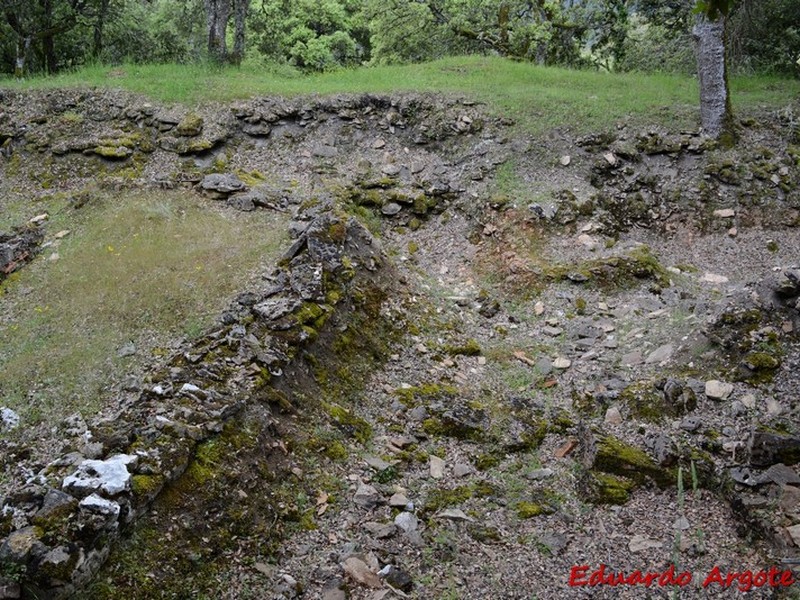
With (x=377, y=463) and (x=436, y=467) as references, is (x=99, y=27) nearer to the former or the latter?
(x=377, y=463)

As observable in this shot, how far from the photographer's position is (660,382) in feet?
A: 20.0

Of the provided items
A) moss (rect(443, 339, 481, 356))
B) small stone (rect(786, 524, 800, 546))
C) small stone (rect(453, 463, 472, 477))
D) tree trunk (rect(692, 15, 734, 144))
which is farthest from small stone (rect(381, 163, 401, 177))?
small stone (rect(786, 524, 800, 546))

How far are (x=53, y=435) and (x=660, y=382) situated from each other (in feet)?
17.8

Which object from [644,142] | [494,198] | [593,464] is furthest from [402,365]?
[644,142]

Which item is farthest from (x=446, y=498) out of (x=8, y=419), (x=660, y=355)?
(x=8, y=419)

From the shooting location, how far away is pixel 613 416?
597 cm

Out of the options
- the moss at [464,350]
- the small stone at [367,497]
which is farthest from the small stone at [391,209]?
the small stone at [367,497]

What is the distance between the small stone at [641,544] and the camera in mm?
4578

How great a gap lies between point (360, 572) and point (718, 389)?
3.80 meters

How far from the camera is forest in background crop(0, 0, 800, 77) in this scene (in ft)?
48.9

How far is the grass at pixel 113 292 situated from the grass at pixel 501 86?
484 cm

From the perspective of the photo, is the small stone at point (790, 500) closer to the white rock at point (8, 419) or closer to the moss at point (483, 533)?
the moss at point (483, 533)

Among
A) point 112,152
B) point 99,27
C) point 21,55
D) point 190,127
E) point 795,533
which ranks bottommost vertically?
point 795,533

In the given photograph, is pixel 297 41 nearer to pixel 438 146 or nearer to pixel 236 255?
pixel 438 146
